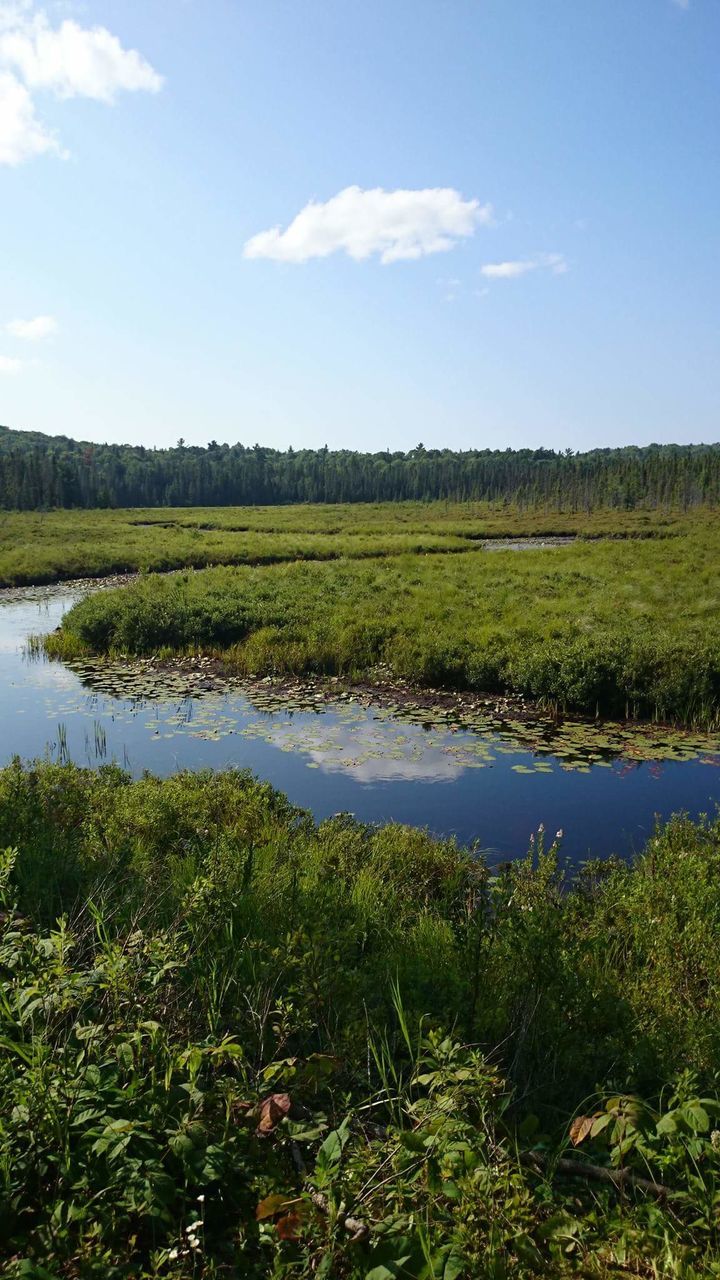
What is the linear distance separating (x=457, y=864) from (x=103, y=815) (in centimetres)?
404

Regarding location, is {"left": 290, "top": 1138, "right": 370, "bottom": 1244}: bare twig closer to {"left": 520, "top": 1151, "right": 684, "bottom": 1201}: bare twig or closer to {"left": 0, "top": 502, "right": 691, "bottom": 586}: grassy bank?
{"left": 520, "top": 1151, "right": 684, "bottom": 1201}: bare twig

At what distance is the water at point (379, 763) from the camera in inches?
403

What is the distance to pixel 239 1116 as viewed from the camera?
3182 millimetres

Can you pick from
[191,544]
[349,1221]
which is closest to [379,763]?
[349,1221]

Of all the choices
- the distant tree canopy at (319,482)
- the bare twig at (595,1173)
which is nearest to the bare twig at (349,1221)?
the bare twig at (595,1173)

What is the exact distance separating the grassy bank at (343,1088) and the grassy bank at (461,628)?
9259 mm

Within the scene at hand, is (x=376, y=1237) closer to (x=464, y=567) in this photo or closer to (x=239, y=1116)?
(x=239, y=1116)

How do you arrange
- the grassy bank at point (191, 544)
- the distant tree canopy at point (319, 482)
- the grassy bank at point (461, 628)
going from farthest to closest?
the distant tree canopy at point (319, 482)
the grassy bank at point (191, 544)
the grassy bank at point (461, 628)

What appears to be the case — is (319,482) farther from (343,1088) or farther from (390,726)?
(343,1088)

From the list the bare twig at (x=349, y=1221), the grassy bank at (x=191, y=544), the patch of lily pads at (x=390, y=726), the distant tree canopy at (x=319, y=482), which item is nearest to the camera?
the bare twig at (x=349, y=1221)

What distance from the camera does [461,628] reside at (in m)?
19.5

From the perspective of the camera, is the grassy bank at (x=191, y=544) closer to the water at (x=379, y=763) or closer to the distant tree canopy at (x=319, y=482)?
the water at (x=379, y=763)

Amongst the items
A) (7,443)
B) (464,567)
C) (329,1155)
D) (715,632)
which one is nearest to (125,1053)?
(329,1155)

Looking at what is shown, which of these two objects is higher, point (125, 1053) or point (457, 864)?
point (125, 1053)
